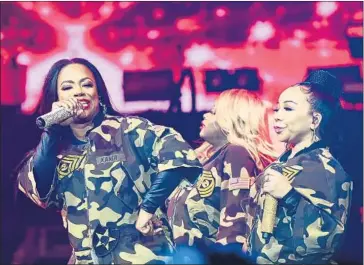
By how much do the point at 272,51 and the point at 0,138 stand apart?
4.28 ft

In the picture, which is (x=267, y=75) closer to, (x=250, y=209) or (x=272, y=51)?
(x=272, y=51)

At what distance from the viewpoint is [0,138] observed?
364cm

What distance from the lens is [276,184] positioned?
11.2 ft

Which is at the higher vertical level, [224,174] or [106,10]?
[106,10]

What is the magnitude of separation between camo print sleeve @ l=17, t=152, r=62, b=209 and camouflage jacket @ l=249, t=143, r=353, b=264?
874 mm

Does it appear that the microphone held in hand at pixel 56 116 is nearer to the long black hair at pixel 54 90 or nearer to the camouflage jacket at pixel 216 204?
the long black hair at pixel 54 90

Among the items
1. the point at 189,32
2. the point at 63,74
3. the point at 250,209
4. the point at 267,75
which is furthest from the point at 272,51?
the point at 63,74

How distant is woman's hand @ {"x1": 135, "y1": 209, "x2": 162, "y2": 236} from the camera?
3.39 meters

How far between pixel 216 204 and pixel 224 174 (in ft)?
0.45

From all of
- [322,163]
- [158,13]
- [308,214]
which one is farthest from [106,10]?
[308,214]

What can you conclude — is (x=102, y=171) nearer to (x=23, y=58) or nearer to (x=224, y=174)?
(x=224, y=174)

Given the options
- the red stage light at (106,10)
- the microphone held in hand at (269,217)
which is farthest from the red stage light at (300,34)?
the red stage light at (106,10)

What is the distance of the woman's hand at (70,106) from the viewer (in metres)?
3.52

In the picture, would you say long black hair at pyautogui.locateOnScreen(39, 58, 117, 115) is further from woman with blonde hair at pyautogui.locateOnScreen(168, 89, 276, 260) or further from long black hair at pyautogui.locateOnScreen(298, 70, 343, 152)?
long black hair at pyautogui.locateOnScreen(298, 70, 343, 152)
